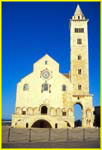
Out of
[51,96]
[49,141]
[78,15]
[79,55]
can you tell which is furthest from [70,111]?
[49,141]

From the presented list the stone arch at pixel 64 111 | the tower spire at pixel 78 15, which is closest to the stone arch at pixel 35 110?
the stone arch at pixel 64 111

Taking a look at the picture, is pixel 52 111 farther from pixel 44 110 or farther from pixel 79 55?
pixel 79 55

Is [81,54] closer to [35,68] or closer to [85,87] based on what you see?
[85,87]

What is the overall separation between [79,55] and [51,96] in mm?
11083

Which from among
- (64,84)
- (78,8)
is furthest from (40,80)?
(78,8)

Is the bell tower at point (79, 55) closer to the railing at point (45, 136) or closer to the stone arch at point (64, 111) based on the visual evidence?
the stone arch at point (64, 111)

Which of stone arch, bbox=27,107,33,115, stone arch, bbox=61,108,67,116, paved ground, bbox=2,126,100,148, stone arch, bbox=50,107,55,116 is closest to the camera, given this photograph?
paved ground, bbox=2,126,100,148

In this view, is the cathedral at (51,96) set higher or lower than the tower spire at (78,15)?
lower

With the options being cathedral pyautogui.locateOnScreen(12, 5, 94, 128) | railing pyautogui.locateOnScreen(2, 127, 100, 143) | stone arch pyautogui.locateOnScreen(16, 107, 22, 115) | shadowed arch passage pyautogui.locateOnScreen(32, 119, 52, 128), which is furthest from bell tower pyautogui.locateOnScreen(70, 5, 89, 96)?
railing pyautogui.locateOnScreen(2, 127, 100, 143)

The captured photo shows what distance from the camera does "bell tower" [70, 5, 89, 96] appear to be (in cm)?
Result: 4591

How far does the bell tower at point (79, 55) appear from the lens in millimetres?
45906

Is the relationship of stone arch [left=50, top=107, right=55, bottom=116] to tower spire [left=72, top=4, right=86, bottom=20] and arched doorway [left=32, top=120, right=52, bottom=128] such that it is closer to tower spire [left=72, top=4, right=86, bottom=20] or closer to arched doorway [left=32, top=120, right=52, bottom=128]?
arched doorway [left=32, top=120, right=52, bottom=128]

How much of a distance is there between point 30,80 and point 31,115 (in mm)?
7030

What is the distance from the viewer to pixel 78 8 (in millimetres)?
54594
